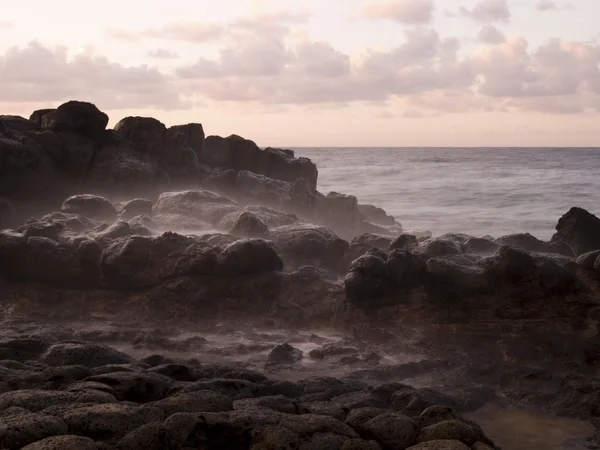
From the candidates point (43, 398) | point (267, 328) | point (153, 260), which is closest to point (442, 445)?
point (43, 398)

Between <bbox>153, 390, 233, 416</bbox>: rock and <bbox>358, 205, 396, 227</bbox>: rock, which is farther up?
<bbox>358, 205, 396, 227</bbox>: rock

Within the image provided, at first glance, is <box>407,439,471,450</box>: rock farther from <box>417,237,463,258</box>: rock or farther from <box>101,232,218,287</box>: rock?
<box>101,232,218,287</box>: rock

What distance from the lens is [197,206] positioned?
57.5ft

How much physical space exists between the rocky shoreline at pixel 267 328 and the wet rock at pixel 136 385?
0.06 feet

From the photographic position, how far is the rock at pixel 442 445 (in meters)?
6.27

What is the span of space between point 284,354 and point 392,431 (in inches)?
169

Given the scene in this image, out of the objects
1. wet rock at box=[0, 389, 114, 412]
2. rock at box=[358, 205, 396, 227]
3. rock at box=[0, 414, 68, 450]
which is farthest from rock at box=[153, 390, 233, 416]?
rock at box=[358, 205, 396, 227]

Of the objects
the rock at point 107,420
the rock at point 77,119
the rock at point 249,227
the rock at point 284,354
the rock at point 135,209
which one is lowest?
the rock at point 284,354

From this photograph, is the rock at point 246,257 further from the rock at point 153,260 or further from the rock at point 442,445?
the rock at point 442,445

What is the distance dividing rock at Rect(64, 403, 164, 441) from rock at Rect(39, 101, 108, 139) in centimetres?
1589

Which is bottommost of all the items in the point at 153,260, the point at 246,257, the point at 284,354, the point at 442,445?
the point at 284,354

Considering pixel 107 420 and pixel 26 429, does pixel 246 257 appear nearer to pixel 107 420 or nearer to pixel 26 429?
pixel 107 420

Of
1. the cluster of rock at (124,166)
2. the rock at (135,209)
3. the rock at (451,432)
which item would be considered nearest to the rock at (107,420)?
the rock at (451,432)

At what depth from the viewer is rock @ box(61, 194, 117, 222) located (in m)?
17.0
